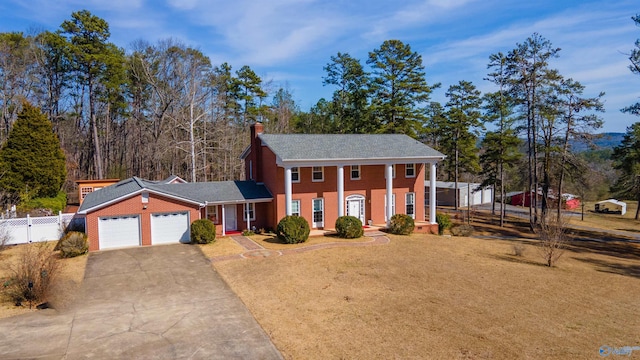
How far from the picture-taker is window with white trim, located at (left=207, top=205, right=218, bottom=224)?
84.3 feet

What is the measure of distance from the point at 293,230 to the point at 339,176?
5173mm

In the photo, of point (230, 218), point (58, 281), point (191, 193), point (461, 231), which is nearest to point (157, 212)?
point (191, 193)

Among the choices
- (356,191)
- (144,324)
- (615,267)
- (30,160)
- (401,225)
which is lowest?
(615,267)

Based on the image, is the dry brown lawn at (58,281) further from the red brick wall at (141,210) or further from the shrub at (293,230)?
the shrub at (293,230)

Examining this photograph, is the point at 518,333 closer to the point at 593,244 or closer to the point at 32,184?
the point at 593,244

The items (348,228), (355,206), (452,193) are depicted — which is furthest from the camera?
(452,193)

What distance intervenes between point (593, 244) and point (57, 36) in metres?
52.4

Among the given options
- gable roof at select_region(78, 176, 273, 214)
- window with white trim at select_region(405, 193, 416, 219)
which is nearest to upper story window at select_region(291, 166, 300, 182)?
gable roof at select_region(78, 176, 273, 214)

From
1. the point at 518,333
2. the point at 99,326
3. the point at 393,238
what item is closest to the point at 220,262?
the point at 99,326

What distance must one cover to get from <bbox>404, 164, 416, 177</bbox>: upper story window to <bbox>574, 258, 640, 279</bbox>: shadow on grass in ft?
38.6

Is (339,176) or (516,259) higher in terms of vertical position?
(339,176)

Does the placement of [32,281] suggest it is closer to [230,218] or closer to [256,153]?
[230,218]

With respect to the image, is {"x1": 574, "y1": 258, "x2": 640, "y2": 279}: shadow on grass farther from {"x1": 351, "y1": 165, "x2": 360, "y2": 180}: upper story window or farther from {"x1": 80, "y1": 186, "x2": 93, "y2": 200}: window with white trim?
{"x1": 80, "y1": 186, "x2": 93, "y2": 200}: window with white trim

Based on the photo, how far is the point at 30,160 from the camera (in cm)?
3122
